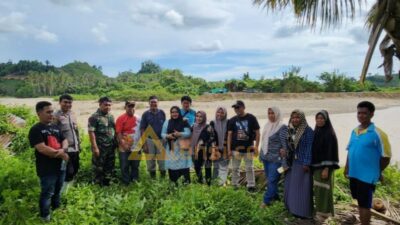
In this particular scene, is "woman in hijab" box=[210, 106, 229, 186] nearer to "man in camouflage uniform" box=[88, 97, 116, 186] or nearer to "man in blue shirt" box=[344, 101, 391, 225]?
"man in camouflage uniform" box=[88, 97, 116, 186]

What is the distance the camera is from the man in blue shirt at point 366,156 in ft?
13.4

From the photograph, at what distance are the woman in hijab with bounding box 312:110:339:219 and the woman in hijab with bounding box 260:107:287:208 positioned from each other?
23.4 inches

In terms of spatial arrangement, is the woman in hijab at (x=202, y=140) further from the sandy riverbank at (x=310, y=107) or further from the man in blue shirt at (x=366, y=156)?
the sandy riverbank at (x=310, y=107)

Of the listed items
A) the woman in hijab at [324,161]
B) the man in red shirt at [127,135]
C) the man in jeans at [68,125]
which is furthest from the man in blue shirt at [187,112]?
the woman in hijab at [324,161]

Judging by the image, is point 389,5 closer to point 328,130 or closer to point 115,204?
point 328,130

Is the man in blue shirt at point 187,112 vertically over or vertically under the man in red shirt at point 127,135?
over

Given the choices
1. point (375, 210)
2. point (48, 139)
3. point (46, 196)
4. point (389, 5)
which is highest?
→ point (389, 5)

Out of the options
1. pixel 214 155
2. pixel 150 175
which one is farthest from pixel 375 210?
pixel 150 175

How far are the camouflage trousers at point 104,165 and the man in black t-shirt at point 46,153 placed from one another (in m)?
1.25

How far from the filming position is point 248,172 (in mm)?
6070

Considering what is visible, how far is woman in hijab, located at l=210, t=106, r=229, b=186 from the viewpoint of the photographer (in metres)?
6.05

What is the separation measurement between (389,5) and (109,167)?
4.36m

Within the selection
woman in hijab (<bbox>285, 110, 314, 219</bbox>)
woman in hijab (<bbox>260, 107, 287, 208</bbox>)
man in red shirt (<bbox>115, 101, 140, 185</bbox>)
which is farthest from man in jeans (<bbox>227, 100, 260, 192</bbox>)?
man in red shirt (<bbox>115, 101, 140, 185</bbox>)

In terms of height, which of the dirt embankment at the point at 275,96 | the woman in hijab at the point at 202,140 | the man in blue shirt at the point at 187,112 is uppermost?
the dirt embankment at the point at 275,96
